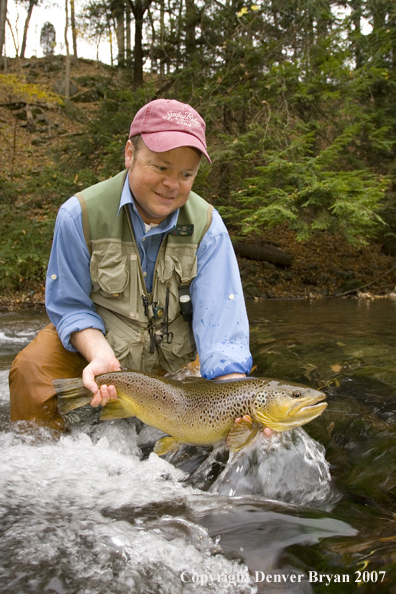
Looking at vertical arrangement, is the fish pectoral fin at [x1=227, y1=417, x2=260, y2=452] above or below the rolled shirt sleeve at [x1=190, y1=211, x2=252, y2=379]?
below

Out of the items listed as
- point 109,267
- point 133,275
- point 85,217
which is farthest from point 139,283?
point 85,217

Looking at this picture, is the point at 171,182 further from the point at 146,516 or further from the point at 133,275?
the point at 146,516

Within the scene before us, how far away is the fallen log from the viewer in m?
13.2

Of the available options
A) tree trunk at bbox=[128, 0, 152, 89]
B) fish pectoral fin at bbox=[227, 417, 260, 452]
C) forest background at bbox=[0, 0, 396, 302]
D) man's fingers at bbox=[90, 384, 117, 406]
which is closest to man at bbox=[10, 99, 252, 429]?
man's fingers at bbox=[90, 384, 117, 406]

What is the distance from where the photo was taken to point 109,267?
335 centimetres

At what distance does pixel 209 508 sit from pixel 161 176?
1916mm

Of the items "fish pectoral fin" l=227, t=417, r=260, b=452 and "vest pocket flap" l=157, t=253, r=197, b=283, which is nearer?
"fish pectoral fin" l=227, t=417, r=260, b=452

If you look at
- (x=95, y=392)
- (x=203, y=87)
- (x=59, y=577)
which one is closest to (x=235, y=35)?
(x=203, y=87)

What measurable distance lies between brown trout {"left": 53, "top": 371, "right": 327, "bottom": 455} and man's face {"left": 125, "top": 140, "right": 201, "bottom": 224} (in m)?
1.11

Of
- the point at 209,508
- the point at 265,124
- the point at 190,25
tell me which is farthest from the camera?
the point at 190,25

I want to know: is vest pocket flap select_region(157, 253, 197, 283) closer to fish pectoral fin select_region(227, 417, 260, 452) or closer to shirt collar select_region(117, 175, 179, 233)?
shirt collar select_region(117, 175, 179, 233)

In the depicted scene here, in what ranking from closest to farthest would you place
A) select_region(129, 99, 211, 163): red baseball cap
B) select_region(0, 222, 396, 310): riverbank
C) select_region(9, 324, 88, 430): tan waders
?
1. select_region(129, 99, 211, 163): red baseball cap
2. select_region(9, 324, 88, 430): tan waders
3. select_region(0, 222, 396, 310): riverbank

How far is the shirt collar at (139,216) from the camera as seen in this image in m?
3.27

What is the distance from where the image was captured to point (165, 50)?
1230 cm
